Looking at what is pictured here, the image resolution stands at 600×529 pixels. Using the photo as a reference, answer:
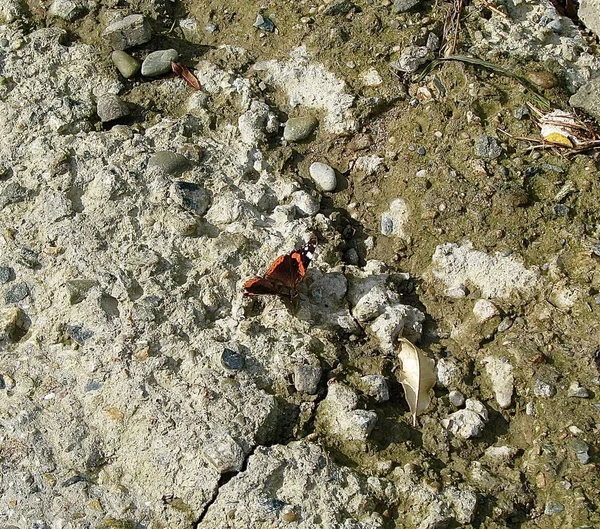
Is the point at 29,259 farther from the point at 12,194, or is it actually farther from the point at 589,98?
the point at 589,98

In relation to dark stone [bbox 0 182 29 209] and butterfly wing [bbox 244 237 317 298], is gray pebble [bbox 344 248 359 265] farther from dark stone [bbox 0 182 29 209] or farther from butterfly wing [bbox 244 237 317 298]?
dark stone [bbox 0 182 29 209]

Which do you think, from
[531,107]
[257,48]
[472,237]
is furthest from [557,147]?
[257,48]

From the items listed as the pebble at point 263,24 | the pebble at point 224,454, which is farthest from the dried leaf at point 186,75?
the pebble at point 224,454

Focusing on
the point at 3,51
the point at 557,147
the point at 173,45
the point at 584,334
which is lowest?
the point at 584,334

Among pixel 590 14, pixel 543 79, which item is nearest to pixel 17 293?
pixel 543 79

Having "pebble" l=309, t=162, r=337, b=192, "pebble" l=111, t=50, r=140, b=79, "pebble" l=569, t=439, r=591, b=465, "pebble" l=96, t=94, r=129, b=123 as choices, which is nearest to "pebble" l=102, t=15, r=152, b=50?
"pebble" l=111, t=50, r=140, b=79

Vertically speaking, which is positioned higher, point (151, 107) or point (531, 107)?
point (151, 107)

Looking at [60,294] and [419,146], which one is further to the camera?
[419,146]

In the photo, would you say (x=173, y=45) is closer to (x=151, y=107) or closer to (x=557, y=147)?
(x=151, y=107)

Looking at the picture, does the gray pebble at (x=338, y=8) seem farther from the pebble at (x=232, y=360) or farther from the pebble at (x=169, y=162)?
the pebble at (x=232, y=360)
